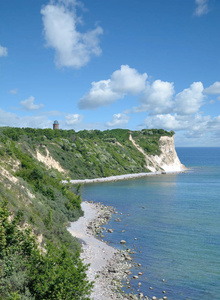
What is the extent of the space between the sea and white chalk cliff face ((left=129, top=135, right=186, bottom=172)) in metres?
58.3

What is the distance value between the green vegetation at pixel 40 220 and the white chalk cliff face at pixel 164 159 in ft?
118

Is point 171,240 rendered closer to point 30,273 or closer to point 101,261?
point 101,261

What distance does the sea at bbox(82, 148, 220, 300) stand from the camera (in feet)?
66.8

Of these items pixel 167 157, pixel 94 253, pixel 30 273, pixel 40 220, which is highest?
pixel 167 157

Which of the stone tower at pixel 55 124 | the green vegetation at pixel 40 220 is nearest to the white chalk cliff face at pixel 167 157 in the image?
the green vegetation at pixel 40 220

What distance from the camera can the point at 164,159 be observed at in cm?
12375

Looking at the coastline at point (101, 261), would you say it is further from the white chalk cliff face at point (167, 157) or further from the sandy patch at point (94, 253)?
the white chalk cliff face at point (167, 157)

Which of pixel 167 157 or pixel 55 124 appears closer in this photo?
pixel 55 124

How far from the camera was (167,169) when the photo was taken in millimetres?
121188

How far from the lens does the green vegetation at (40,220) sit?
13320 mm

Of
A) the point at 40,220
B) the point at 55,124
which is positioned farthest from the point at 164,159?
the point at 40,220

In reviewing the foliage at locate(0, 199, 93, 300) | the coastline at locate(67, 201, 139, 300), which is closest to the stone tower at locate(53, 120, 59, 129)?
the coastline at locate(67, 201, 139, 300)

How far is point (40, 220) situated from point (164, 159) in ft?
352

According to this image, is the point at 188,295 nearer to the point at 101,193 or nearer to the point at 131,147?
the point at 101,193
